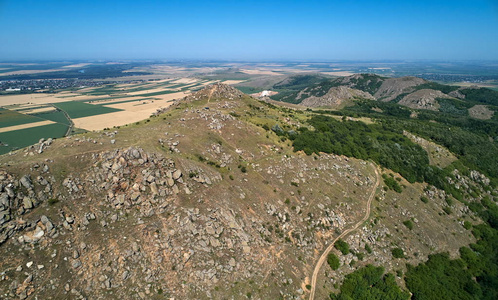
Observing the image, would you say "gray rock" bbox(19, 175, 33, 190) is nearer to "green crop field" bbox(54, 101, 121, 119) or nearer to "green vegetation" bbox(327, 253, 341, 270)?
"green vegetation" bbox(327, 253, 341, 270)

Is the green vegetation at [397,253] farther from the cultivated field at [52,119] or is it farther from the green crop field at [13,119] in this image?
the green crop field at [13,119]

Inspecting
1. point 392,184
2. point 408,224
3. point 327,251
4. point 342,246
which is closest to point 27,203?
point 327,251

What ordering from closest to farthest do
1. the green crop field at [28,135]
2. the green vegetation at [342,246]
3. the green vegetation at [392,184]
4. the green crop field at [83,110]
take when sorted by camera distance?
1. the green vegetation at [342,246]
2. the green vegetation at [392,184]
3. the green crop field at [28,135]
4. the green crop field at [83,110]

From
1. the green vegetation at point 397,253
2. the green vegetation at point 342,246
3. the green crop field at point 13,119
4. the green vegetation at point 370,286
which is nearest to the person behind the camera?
the green vegetation at point 370,286

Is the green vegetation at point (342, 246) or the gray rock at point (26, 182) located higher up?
the gray rock at point (26, 182)

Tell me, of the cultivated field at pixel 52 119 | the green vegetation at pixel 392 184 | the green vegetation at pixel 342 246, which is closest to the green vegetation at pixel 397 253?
the green vegetation at pixel 342 246

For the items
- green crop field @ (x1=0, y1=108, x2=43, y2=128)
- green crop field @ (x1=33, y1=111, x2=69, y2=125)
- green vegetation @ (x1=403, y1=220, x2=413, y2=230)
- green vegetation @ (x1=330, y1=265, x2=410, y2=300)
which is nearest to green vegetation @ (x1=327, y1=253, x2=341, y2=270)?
green vegetation @ (x1=330, y1=265, x2=410, y2=300)

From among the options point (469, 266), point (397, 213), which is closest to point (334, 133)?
point (397, 213)
